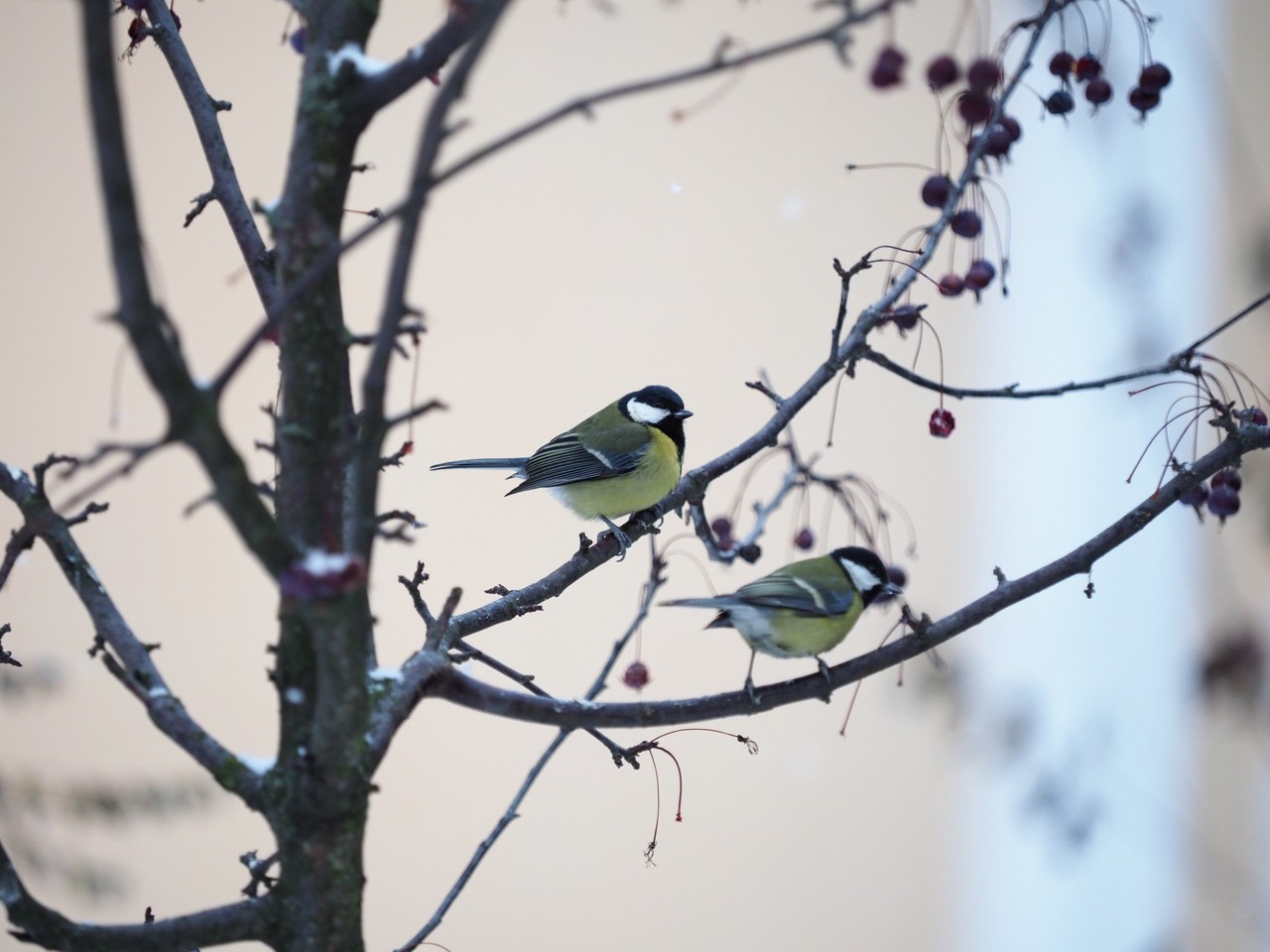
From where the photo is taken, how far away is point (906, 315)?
1071mm

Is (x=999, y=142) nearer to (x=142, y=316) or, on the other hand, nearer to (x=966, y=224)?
(x=966, y=224)

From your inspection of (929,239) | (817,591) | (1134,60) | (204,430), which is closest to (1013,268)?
(1134,60)

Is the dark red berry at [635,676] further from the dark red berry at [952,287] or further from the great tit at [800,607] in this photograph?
the dark red berry at [952,287]

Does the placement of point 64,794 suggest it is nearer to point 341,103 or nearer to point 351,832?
point 351,832

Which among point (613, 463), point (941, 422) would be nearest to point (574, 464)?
point (613, 463)

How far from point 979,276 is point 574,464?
680 mm

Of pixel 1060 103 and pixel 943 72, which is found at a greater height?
pixel 1060 103

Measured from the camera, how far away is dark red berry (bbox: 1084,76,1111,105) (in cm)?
101

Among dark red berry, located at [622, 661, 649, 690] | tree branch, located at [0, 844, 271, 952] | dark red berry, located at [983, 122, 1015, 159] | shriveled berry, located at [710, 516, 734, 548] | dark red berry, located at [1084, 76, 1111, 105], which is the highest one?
dark red berry, located at [1084, 76, 1111, 105]

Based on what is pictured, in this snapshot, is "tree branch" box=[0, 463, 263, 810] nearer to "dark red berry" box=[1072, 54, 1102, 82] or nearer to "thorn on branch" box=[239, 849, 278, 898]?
"thorn on branch" box=[239, 849, 278, 898]

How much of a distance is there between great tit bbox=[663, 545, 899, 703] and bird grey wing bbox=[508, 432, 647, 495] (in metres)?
0.34

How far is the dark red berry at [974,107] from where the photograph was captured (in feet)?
2.55

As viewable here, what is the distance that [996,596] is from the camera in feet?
2.75

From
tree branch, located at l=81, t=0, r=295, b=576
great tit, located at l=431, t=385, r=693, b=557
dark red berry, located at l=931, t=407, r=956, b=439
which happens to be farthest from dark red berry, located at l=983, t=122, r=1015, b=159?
tree branch, located at l=81, t=0, r=295, b=576
